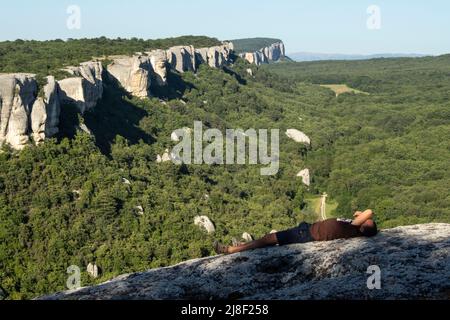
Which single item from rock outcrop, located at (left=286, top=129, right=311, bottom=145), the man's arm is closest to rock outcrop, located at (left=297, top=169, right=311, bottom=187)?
rock outcrop, located at (left=286, top=129, right=311, bottom=145)

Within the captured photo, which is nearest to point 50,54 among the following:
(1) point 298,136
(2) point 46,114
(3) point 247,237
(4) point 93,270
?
(2) point 46,114

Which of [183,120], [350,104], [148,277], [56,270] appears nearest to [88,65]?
[183,120]

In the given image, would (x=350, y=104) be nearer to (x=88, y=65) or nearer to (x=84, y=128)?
(x=88, y=65)

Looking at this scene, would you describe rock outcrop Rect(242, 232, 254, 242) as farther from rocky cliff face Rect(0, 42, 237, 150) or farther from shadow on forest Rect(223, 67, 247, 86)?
shadow on forest Rect(223, 67, 247, 86)

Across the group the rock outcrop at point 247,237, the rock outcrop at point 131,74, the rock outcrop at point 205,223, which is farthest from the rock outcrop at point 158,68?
the rock outcrop at point 247,237

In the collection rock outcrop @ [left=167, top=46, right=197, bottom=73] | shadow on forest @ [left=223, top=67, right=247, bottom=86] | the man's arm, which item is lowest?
the man's arm

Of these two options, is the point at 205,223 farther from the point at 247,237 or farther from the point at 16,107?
the point at 16,107
